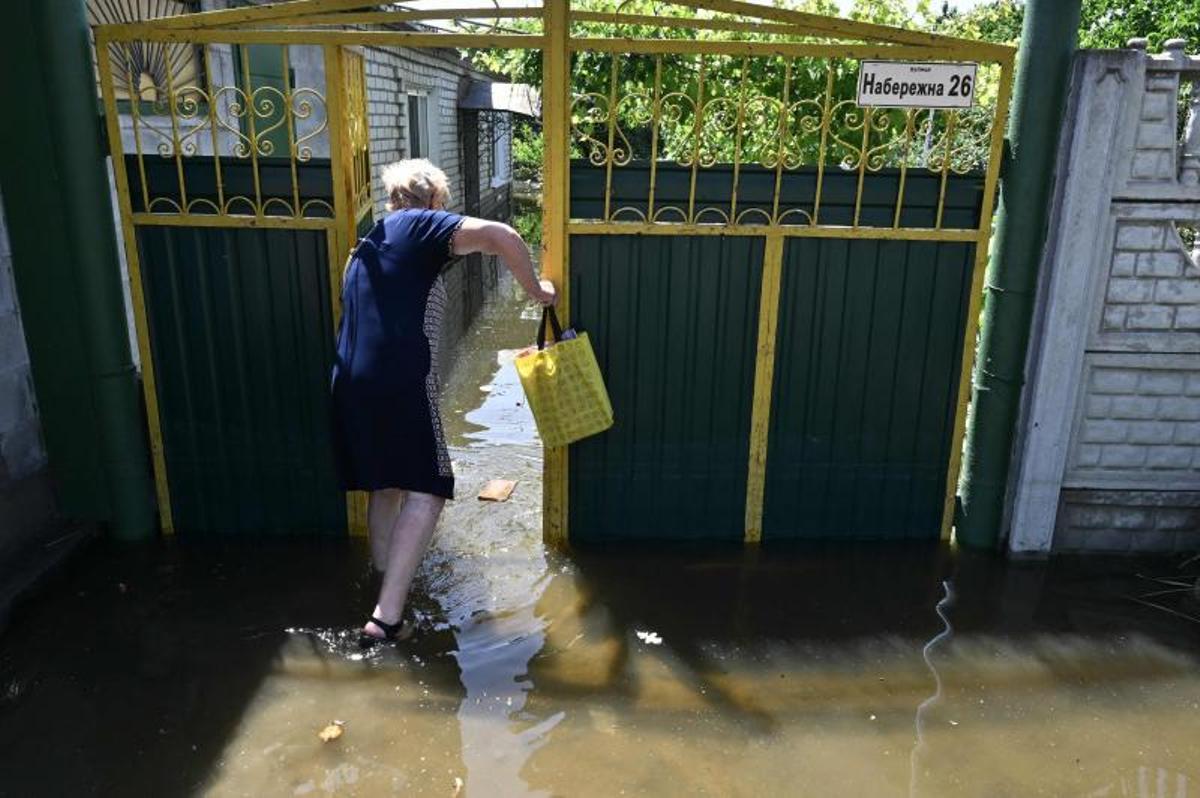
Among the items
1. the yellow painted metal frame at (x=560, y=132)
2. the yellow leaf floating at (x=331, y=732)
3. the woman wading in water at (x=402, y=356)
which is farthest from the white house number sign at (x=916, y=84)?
the yellow leaf floating at (x=331, y=732)

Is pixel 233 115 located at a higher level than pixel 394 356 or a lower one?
higher

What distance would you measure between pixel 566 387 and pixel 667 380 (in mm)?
509

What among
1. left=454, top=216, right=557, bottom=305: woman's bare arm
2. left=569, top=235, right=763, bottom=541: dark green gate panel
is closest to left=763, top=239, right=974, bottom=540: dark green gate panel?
left=569, top=235, right=763, bottom=541: dark green gate panel

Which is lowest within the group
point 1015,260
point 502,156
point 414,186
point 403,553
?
point 403,553

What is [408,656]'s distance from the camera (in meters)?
3.27

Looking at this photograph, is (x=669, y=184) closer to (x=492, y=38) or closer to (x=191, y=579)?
(x=492, y=38)

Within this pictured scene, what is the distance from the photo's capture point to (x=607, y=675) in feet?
10.5

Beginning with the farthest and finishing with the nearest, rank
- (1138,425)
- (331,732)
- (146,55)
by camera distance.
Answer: (146,55)
(1138,425)
(331,732)

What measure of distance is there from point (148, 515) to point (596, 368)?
6.93 ft

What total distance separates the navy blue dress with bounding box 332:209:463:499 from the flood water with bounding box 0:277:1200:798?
651 mm

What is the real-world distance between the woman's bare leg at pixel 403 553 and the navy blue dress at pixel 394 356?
8 centimetres

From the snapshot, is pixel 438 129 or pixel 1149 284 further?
pixel 438 129

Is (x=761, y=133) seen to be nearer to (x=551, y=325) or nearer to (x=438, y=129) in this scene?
(x=551, y=325)

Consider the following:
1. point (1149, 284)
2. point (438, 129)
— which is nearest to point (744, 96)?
point (1149, 284)
